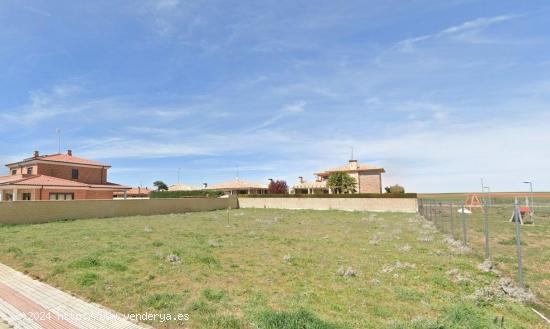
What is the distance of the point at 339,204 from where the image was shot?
1479 inches

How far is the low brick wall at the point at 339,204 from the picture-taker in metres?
34.4

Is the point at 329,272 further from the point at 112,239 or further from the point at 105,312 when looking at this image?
the point at 112,239

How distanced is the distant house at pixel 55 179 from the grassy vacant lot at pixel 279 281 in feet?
79.4

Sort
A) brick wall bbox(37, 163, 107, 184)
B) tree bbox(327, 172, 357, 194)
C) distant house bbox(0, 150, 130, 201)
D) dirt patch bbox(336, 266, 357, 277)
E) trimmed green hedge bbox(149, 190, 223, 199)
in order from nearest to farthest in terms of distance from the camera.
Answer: dirt patch bbox(336, 266, 357, 277), distant house bbox(0, 150, 130, 201), brick wall bbox(37, 163, 107, 184), tree bbox(327, 172, 357, 194), trimmed green hedge bbox(149, 190, 223, 199)

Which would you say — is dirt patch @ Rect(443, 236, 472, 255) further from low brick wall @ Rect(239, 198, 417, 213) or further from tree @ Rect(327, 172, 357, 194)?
tree @ Rect(327, 172, 357, 194)

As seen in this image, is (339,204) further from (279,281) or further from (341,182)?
(279,281)

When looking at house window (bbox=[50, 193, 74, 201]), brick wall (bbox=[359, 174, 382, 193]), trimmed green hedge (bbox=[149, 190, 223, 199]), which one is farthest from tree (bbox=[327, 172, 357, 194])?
house window (bbox=[50, 193, 74, 201])

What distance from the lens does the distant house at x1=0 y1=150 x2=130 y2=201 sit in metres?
34.1

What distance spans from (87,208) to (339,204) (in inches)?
1027

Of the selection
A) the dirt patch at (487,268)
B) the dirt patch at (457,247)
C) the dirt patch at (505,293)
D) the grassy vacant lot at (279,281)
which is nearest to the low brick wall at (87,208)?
the grassy vacant lot at (279,281)

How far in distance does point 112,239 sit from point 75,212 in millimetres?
14812

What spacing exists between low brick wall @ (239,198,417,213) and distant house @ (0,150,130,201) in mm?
19751

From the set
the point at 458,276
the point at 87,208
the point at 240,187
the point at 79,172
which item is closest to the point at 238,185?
the point at 240,187

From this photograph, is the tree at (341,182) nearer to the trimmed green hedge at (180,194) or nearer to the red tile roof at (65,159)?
the trimmed green hedge at (180,194)
